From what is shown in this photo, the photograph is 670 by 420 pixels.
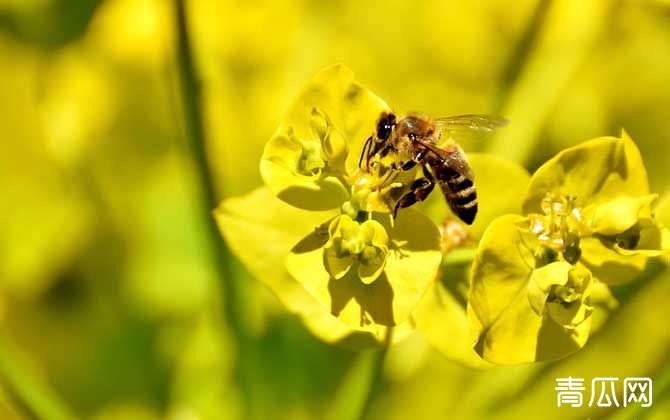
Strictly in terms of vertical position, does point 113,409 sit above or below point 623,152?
below

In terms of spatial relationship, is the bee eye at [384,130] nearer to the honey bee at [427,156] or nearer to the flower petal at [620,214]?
the honey bee at [427,156]

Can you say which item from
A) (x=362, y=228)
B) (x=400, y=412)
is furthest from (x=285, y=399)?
(x=362, y=228)

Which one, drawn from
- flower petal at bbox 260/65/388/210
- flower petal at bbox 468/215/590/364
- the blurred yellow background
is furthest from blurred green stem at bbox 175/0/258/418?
flower petal at bbox 468/215/590/364

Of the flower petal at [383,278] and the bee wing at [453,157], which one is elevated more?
the bee wing at [453,157]

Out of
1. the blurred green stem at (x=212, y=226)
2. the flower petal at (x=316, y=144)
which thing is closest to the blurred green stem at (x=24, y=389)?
the blurred green stem at (x=212, y=226)

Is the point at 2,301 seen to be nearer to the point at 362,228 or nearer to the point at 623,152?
the point at 362,228
